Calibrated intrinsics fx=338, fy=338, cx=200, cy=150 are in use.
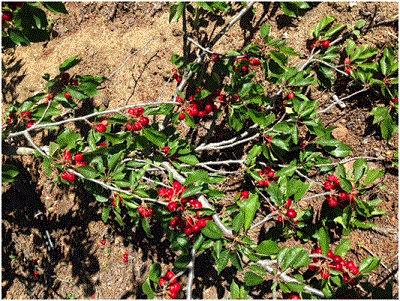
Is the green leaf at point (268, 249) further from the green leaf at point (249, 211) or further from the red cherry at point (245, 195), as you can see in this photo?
the red cherry at point (245, 195)

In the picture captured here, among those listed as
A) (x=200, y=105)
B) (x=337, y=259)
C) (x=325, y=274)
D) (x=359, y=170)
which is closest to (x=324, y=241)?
(x=337, y=259)

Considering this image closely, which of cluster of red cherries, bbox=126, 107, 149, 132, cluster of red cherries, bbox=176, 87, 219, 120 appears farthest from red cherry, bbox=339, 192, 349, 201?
cluster of red cherries, bbox=126, 107, 149, 132

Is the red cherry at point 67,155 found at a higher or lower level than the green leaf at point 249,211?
higher

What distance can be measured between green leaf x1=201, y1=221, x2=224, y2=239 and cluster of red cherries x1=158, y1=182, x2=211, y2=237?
3cm

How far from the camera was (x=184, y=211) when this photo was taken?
83.0 inches

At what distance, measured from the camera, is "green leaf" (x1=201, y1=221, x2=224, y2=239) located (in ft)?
6.64

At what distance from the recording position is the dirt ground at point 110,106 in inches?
117

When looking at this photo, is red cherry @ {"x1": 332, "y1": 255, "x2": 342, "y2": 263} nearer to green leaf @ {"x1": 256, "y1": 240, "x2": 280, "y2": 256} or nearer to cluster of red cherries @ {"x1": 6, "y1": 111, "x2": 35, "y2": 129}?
green leaf @ {"x1": 256, "y1": 240, "x2": 280, "y2": 256}

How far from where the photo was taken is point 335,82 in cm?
296

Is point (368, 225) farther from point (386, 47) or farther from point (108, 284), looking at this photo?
point (108, 284)

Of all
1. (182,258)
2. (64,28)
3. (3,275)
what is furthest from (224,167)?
(3,275)

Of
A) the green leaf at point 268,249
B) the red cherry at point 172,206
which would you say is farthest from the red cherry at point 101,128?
the green leaf at point 268,249

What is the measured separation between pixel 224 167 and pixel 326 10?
166 centimetres

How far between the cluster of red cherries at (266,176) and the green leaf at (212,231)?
0.84 meters
